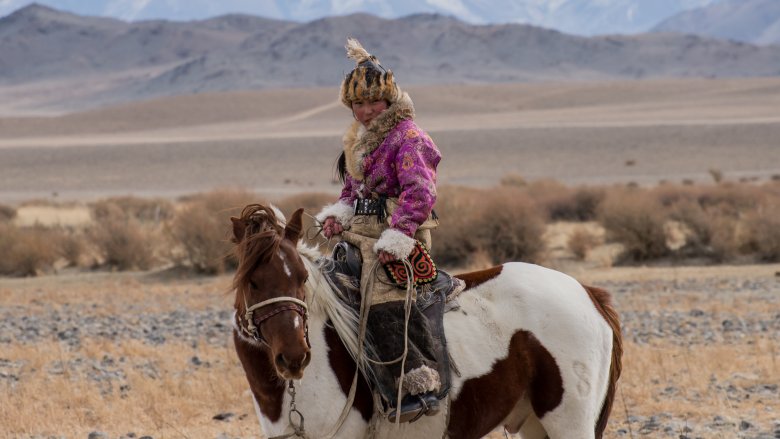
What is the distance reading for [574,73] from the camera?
167 m

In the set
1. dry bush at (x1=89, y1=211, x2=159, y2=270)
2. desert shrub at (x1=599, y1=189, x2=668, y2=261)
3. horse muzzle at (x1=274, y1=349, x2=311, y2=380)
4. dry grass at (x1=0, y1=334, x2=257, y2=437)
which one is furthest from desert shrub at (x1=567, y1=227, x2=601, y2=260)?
horse muzzle at (x1=274, y1=349, x2=311, y2=380)

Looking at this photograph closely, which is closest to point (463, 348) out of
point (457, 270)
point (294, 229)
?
point (294, 229)

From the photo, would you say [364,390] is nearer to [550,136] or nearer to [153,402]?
[153,402]

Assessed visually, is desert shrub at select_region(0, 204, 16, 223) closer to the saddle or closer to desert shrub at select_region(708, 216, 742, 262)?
desert shrub at select_region(708, 216, 742, 262)

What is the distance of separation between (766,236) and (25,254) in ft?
48.5

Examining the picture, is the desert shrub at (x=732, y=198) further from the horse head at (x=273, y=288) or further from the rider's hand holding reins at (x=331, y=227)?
the horse head at (x=273, y=288)

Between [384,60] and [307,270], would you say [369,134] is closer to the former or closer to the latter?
[307,270]

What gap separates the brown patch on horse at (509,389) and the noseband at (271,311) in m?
0.89

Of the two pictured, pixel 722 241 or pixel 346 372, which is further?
pixel 722 241

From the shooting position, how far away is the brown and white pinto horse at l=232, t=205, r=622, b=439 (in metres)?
4.58

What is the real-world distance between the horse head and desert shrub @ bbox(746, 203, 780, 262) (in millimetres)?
17921

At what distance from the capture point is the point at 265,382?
473cm

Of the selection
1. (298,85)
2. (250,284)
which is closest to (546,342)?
(250,284)

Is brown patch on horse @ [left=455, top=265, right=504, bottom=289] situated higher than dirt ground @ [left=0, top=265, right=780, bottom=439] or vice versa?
brown patch on horse @ [left=455, top=265, right=504, bottom=289]
